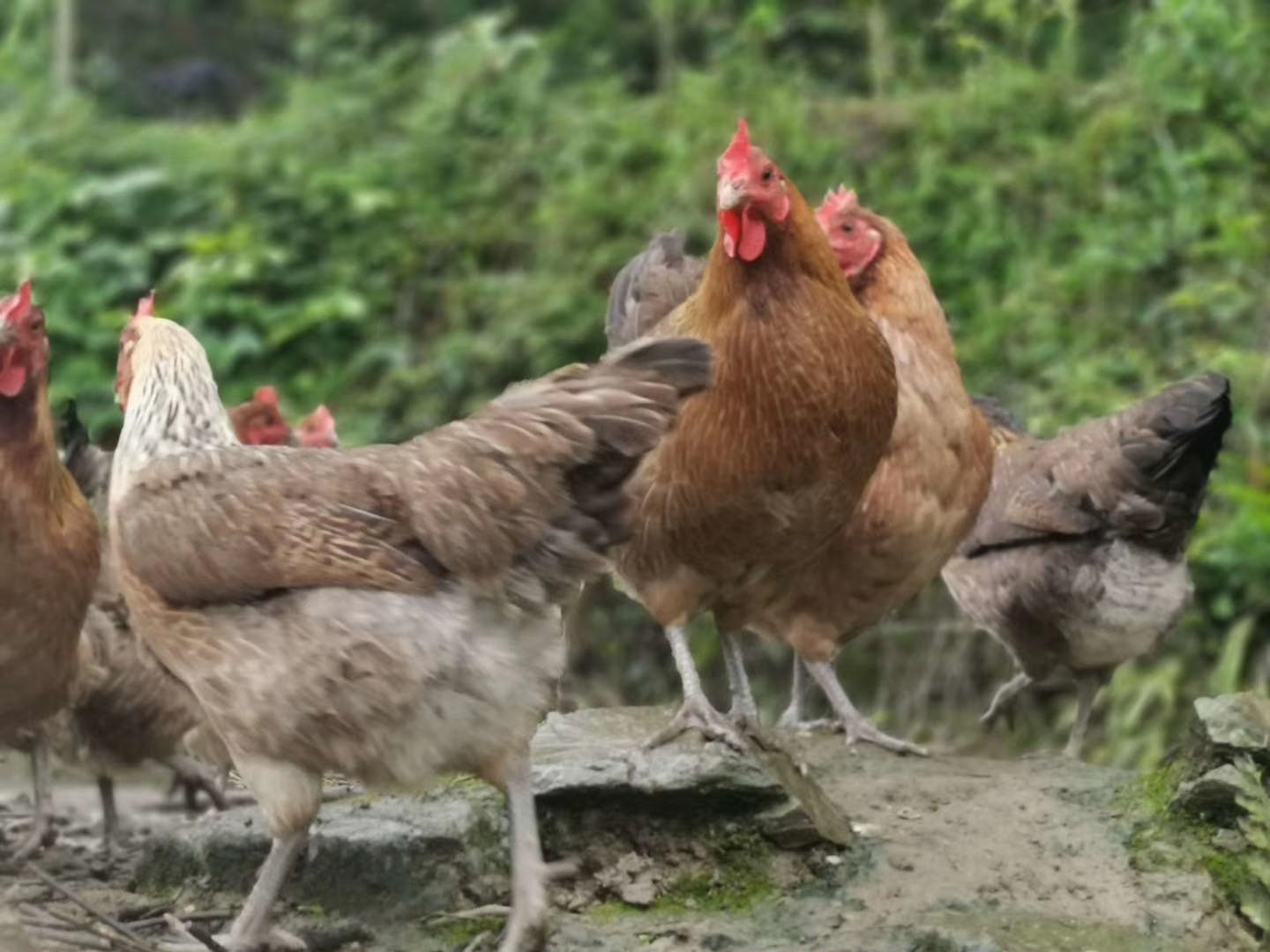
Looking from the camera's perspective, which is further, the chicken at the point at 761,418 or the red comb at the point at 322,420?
the red comb at the point at 322,420

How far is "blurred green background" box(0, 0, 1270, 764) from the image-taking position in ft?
27.9

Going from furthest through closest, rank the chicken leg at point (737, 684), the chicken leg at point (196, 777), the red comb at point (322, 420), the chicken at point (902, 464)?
the red comb at point (322, 420)
the chicken leg at point (196, 777)
the chicken at point (902, 464)
the chicken leg at point (737, 684)

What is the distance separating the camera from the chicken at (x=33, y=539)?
195 inches

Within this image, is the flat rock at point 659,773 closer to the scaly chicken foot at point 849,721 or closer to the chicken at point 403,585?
the chicken at point 403,585

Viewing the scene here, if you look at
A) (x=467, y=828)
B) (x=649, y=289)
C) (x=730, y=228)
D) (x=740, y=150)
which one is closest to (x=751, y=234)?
(x=730, y=228)

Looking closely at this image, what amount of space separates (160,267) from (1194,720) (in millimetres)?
8211

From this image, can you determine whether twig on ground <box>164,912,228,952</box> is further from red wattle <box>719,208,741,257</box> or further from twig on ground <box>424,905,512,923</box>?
red wattle <box>719,208,741,257</box>

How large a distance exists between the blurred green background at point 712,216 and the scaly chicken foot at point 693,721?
243 centimetres

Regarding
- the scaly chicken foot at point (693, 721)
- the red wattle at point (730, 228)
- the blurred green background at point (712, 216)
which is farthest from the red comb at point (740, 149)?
the blurred green background at point (712, 216)

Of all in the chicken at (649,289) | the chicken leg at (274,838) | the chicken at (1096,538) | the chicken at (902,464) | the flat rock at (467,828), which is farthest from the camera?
the chicken at (1096,538)

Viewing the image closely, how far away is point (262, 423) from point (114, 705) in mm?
1187

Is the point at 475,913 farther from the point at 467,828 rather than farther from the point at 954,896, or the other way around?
the point at 954,896

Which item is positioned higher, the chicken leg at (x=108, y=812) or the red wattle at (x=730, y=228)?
the red wattle at (x=730, y=228)

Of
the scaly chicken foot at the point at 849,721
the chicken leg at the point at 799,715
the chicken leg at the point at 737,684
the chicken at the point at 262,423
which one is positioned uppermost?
the chicken at the point at 262,423
